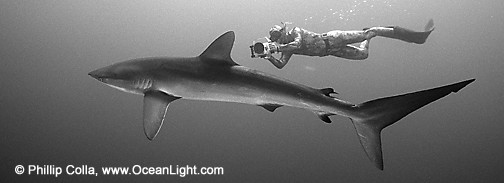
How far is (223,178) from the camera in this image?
22422 mm

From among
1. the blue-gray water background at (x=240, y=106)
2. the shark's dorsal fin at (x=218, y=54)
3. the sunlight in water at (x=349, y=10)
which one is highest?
the sunlight in water at (x=349, y=10)

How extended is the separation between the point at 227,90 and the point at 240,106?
25574 mm

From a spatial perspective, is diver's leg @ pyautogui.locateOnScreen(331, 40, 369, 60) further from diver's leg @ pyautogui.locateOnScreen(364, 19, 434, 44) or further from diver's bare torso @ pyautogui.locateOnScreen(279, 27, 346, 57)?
diver's leg @ pyautogui.locateOnScreen(364, 19, 434, 44)

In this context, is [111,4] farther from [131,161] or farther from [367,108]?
[367,108]

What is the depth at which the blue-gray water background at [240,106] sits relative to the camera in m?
18.8

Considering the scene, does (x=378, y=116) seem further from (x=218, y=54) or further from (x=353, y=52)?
(x=353, y=52)

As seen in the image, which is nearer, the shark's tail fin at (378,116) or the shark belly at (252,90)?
the shark's tail fin at (378,116)

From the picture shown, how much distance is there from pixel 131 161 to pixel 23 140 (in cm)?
537

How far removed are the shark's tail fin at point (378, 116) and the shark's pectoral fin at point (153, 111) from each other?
4.98ft

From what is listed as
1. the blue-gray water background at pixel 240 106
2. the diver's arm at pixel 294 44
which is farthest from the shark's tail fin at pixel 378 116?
the blue-gray water background at pixel 240 106

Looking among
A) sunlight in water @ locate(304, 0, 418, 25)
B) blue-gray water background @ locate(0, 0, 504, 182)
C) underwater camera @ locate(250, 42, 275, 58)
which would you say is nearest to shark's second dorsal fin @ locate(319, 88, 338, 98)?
underwater camera @ locate(250, 42, 275, 58)

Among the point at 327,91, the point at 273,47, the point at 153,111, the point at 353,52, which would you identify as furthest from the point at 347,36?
the point at 153,111

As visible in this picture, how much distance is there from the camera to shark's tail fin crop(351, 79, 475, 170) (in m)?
2.70

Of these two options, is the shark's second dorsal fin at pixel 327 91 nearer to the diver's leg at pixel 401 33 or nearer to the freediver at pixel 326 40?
the freediver at pixel 326 40
